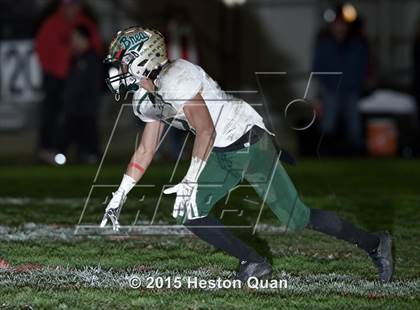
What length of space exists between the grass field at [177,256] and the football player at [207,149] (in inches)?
9.3

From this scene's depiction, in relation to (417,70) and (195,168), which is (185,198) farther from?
(417,70)

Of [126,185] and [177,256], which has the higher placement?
[126,185]

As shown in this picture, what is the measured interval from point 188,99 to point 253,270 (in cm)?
93

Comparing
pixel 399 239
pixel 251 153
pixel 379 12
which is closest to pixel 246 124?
pixel 251 153

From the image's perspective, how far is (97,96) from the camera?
12.8 m

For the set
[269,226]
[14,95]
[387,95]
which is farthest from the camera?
[14,95]

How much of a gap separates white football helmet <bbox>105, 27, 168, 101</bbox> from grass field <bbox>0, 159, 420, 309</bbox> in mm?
1023

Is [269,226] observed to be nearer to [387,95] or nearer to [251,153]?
[251,153]

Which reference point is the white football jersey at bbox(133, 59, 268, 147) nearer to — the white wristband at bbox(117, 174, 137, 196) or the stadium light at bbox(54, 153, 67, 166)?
the white wristband at bbox(117, 174, 137, 196)

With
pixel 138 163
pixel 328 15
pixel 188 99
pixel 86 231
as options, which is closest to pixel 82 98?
pixel 328 15

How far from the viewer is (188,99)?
5250mm

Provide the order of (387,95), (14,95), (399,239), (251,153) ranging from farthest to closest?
(14,95), (387,95), (399,239), (251,153)

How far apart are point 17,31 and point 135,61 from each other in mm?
9949

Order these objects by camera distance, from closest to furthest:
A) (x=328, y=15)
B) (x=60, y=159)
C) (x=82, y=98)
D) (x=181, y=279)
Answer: (x=181, y=279)
(x=60, y=159)
(x=82, y=98)
(x=328, y=15)
